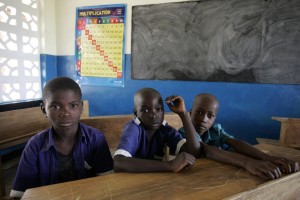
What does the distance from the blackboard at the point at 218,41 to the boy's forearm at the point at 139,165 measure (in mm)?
2373

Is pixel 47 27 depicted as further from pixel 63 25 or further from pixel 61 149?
pixel 61 149

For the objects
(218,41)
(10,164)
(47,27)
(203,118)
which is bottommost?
(10,164)

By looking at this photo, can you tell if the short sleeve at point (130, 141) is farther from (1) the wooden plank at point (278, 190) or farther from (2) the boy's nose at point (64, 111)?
(1) the wooden plank at point (278, 190)

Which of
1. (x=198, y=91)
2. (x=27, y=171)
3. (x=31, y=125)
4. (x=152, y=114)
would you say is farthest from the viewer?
(x=198, y=91)

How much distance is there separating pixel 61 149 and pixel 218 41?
2.53 m

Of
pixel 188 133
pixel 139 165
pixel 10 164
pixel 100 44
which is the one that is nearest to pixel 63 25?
pixel 100 44

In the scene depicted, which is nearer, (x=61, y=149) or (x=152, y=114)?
(x=61, y=149)

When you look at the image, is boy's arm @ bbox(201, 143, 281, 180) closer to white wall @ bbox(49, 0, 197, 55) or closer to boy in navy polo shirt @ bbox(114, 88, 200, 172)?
boy in navy polo shirt @ bbox(114, 88, 200, 172)

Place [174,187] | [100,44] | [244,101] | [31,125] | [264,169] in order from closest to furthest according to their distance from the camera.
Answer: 1. [174,187]
2. [264,169]
3. [31,125]
4. [244,101]
5. [100,44]

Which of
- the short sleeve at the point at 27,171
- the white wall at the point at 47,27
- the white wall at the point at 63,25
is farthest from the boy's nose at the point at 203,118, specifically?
the white wall at the point at 47,27

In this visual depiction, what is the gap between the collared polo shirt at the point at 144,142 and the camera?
1.11 metres

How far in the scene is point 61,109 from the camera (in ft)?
3.56

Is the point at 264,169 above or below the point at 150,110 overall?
below

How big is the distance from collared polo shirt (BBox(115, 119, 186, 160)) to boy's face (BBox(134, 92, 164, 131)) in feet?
0.15
